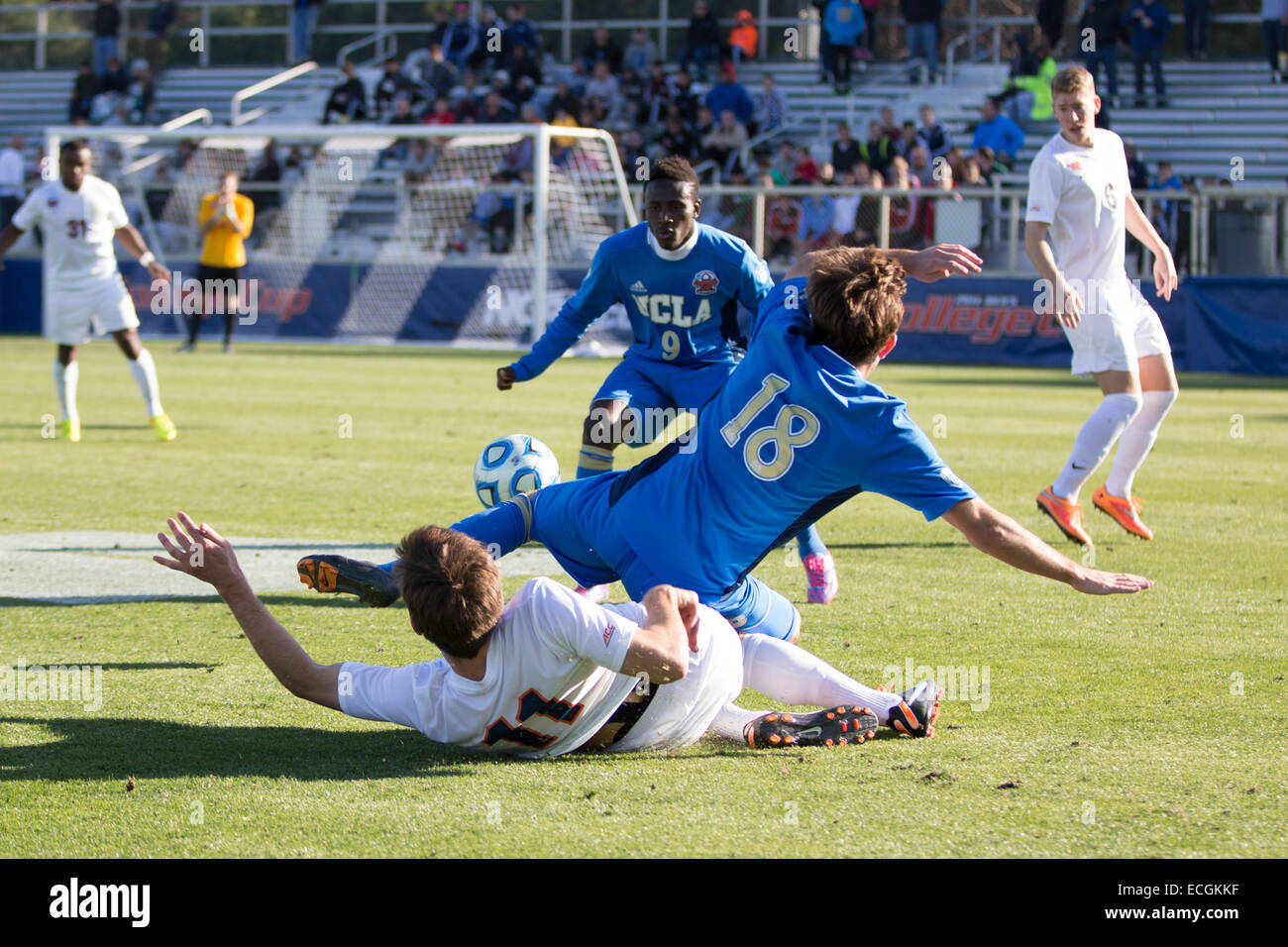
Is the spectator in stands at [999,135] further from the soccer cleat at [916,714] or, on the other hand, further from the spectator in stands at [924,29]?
the soccer cleat at [916,714]

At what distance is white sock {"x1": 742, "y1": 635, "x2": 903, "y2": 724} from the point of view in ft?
15.7

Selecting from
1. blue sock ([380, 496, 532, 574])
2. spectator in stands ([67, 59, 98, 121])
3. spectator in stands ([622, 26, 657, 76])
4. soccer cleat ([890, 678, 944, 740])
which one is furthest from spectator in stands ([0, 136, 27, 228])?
soccer cleat ([890, 678, 944, 740])

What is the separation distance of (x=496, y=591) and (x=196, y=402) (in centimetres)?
1294

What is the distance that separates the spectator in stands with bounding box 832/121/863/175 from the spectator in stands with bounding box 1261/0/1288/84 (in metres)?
8.18

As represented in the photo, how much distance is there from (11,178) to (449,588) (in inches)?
1198

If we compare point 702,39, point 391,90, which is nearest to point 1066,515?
point 702,39

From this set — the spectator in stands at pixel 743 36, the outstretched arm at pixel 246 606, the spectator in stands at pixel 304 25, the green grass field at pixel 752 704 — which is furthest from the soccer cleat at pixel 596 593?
the spectator in stands at pixel 304 25

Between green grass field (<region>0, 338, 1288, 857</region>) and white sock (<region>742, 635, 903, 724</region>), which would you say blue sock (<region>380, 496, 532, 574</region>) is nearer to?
Answer: green grass field (<region>0, 338, 1288, 857</region>)

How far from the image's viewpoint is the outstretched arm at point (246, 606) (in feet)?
13.9

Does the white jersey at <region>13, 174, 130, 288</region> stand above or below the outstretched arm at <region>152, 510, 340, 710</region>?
above

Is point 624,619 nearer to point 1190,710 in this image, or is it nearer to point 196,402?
point 1190,710

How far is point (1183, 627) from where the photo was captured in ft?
20.9

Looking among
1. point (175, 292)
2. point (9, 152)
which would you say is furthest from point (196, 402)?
point (9, 152)

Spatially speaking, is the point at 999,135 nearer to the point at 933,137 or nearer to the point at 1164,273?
the point at 933,137
